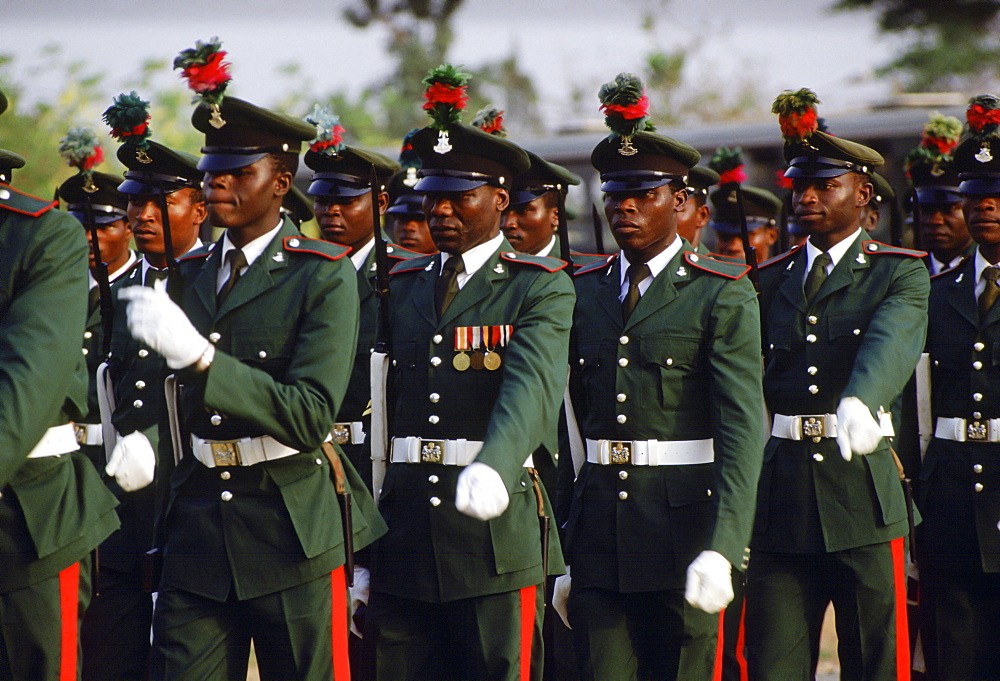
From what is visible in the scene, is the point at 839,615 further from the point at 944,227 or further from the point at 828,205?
the point at 944,227

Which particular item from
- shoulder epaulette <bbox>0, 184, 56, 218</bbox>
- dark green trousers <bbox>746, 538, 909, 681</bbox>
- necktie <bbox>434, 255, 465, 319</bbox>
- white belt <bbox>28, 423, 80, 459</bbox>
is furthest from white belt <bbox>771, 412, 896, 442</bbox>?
shoulder epaulette <bbox>0, 184, 56, 218</bbox>

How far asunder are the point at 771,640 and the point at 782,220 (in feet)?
8.95


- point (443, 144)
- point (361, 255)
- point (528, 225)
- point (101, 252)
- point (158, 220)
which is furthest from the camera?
point (528, 225)

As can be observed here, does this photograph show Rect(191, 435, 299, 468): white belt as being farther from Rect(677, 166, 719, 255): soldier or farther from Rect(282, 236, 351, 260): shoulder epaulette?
Rect(677, 166, 719, 255): soldier

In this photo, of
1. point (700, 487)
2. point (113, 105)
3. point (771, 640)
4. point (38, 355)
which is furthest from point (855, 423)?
point (113, 105)

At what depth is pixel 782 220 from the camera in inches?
277

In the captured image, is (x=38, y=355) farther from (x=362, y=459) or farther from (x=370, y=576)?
(x=362, y=459)

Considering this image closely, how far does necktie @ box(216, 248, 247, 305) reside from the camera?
13.4 feet

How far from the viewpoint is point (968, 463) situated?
563cm

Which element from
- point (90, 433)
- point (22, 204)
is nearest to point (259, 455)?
point (22, 204)

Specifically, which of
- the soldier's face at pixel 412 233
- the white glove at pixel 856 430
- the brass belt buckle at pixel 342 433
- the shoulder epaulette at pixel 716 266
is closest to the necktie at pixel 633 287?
the shoulder epaulette at pixel 716 266

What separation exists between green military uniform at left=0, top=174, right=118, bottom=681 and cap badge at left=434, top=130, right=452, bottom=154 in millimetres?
1214

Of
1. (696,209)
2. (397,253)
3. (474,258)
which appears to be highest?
(696,209)

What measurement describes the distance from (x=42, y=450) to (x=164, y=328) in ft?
2.90
